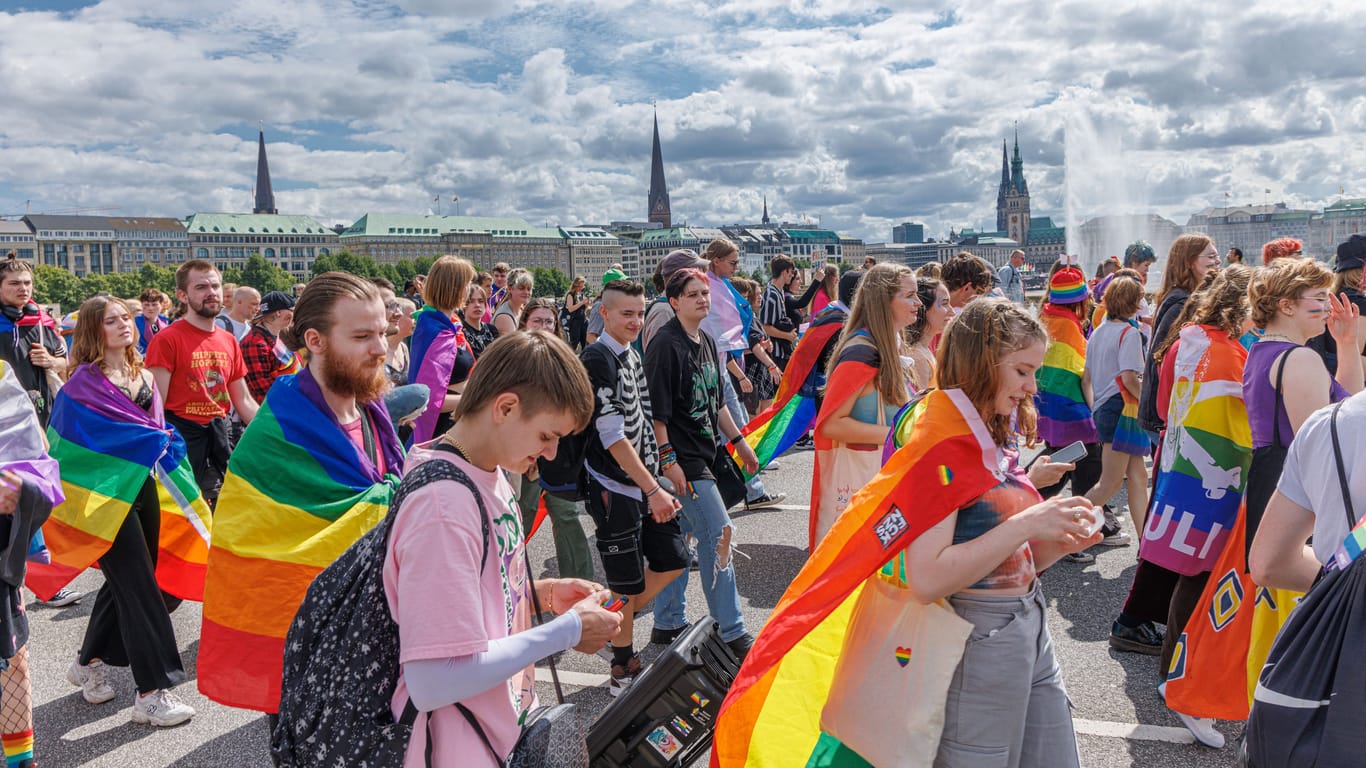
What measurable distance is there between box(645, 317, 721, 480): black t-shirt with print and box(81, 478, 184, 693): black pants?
98.3 inches

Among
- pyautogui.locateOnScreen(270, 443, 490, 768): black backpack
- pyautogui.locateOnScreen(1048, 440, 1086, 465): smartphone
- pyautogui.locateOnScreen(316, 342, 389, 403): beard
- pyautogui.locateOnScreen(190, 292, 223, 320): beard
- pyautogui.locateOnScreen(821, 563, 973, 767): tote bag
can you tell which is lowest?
pyautogui.locateOnScreen(821, 563, 973, 767): tote bag

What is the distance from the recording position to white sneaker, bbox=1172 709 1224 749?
3920 mm

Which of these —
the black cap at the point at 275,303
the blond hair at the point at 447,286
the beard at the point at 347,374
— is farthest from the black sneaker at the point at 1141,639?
the black cap at the point at 275,303

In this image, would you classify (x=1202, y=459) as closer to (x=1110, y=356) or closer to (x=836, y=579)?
(x=1110, y=356)

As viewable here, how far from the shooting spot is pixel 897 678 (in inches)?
98.9

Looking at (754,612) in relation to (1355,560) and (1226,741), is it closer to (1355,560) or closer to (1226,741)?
(1226,741)

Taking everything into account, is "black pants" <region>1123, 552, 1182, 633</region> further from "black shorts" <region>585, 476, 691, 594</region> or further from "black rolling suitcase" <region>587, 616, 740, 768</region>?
"black rolling suitcase" <region>587, 616, 740, 768</region>

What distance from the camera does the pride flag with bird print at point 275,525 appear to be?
317cm

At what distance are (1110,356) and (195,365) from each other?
18.6 ft

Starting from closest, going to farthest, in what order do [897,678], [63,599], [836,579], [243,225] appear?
[897,678] < [836,579] < [63,599] < [243,225]

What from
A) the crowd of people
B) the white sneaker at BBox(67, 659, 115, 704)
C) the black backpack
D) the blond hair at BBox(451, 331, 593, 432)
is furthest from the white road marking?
the white sneaker at BBox(67, 659, 115, 704)

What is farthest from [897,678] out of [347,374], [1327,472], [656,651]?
[656,651]

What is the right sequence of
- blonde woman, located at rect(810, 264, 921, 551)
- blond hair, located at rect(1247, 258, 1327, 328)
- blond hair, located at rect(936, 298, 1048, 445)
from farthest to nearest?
blonde woman, located at rect(810, 264, 921, 551), blond hair, located at rect(1247, 258, 1327, 328), blond hair, located at rect(936, 298, 1048, 445)

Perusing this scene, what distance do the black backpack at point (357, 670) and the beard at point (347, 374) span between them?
1291 mm
